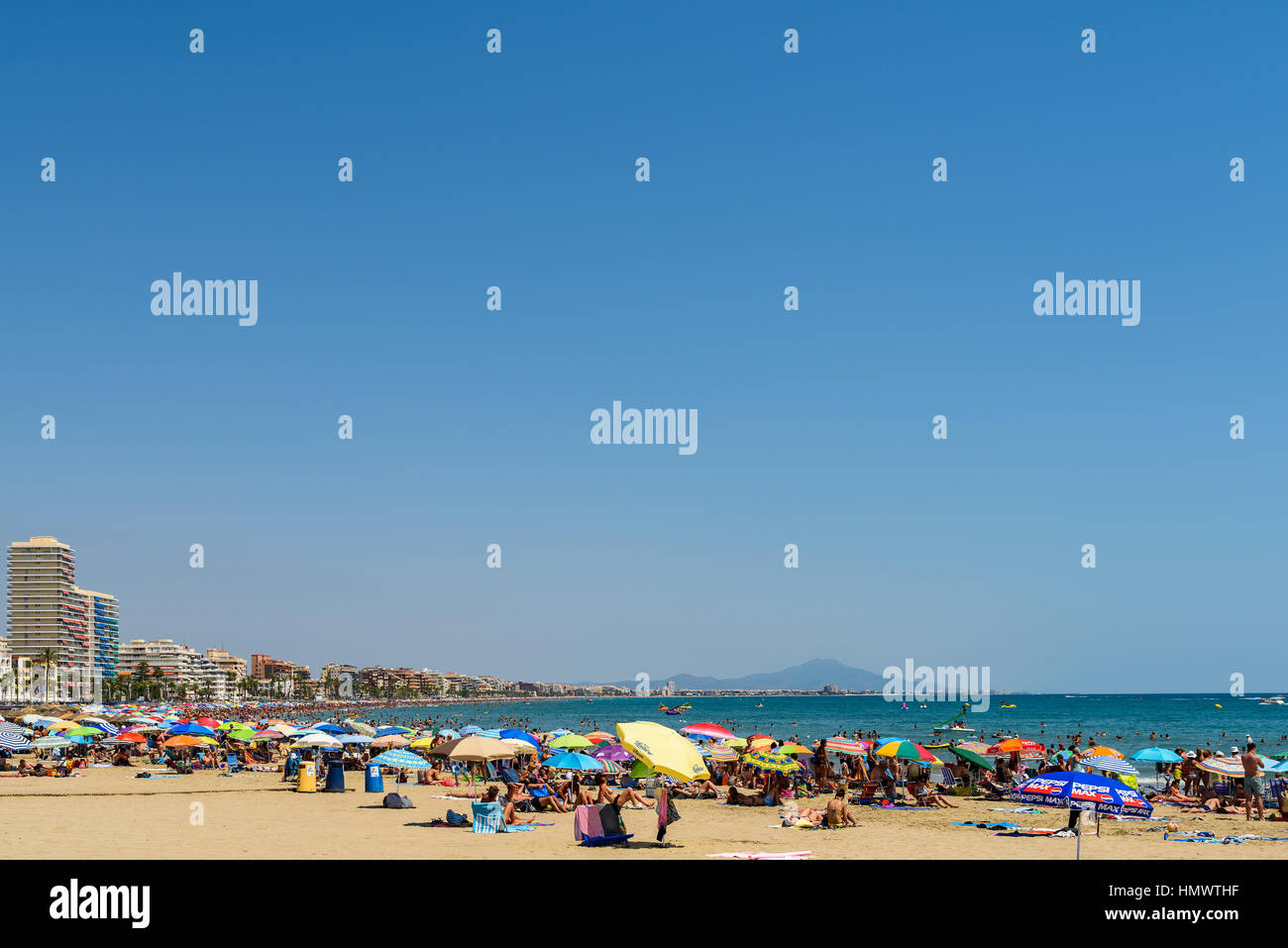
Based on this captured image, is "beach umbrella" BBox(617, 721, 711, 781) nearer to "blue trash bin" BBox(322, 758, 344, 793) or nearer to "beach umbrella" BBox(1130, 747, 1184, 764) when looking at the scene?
"blue trash bin" BBox(322, 758, 344, 793)

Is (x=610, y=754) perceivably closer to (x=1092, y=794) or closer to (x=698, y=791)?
(x=698, y=791)

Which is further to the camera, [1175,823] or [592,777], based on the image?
[592,777]

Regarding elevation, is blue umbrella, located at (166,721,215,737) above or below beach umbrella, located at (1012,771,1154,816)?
below

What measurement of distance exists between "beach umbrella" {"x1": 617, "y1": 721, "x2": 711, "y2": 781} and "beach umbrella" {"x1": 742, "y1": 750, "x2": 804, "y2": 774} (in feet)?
35.3

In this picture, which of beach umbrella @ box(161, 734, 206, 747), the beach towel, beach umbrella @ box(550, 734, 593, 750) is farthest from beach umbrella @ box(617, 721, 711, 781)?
beach umbrella @ box(161, 734, 206, 747)

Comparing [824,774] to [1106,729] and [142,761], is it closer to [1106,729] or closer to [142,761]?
[142,761]

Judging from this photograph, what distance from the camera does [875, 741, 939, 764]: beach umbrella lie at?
79.1ft

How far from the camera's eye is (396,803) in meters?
22.0

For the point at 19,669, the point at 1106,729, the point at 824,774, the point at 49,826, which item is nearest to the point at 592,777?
the point at 824,774

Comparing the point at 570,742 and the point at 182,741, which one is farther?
the point at 182,741

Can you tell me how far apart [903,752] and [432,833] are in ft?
37.4

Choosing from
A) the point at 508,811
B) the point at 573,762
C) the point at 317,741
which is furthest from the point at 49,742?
the point at 508,811
